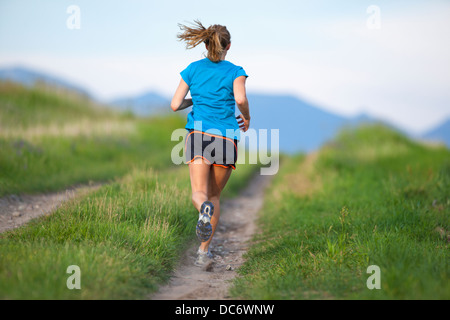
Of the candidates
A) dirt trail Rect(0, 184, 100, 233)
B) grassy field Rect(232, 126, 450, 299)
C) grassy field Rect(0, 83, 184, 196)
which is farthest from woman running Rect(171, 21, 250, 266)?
grassy field Rect(0, 83, 184, 196)

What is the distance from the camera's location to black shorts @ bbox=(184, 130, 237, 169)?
15.5 feet

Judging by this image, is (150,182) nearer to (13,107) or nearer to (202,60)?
(202,60)

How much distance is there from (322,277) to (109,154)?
9.86 metres

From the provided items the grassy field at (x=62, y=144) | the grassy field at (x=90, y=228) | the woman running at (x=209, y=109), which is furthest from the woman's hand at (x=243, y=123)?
the grassy field at (x=62, y=144)

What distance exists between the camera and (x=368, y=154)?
14.3m

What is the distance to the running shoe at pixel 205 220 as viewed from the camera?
15.0 ft

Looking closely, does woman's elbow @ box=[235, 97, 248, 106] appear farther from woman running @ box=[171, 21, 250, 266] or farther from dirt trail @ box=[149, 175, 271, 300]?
dirt trail @ box=[149, 175, 271, 300]

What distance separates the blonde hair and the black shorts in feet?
2.93

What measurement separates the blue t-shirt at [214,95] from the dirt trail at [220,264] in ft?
5.41

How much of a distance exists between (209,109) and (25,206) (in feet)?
14.0

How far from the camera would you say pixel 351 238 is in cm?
519

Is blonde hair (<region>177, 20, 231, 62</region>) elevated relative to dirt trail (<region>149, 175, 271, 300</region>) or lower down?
elevated

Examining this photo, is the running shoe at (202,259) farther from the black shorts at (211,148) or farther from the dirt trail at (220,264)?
the black shorts at (211,148)
